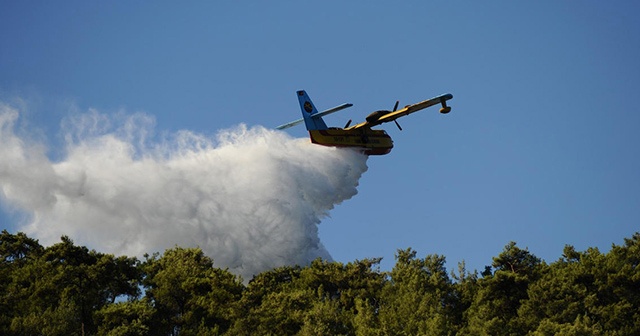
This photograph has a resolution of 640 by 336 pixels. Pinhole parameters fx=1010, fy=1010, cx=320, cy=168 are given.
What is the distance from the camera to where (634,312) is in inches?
3017

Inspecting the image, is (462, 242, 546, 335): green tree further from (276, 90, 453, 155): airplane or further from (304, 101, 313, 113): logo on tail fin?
(304, 101, 313, 113): logo on tail fin

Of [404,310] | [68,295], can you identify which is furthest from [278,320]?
[68,295]

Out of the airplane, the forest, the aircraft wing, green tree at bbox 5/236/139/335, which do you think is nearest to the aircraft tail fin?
the airplane

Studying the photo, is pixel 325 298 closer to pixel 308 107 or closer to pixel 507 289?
pixel 507 289

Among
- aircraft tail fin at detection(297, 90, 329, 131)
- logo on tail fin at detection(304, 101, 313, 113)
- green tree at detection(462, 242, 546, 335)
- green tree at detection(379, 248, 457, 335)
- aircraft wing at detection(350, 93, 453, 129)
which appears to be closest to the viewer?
green tree at detection(379, 248, 457, 335)

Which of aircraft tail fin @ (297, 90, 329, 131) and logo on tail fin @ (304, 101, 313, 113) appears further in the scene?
logo on tail fin @ (304, 101, 313, 113)

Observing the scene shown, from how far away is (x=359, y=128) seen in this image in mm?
93562

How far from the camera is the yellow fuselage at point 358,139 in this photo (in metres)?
90.5

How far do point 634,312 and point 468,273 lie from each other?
49.0 feet

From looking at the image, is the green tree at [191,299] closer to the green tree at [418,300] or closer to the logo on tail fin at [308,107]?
the green tree at [418,300]

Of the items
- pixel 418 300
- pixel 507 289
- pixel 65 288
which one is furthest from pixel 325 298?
pixel 65 288

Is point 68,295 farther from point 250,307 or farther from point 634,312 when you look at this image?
point 634,312

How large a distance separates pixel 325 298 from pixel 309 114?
20.5 m

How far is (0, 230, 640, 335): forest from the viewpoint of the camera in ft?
227
